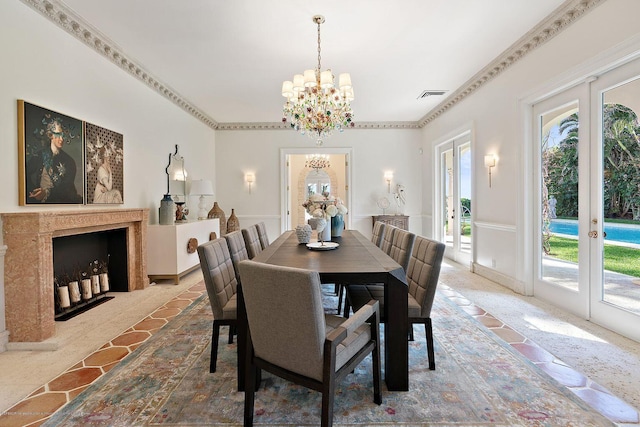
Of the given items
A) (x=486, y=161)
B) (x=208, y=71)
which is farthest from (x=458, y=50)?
(x=208, y=71)

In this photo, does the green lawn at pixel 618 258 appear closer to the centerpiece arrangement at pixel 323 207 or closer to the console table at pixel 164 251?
the centerpiece arrangement at pixel 323 207

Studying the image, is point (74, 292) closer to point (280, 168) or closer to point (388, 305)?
point (388, 305)

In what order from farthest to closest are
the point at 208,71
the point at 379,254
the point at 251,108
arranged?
the point at 251,108 → the point at 208,71 → the point at 379,254

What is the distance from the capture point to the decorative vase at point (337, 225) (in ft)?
10.7

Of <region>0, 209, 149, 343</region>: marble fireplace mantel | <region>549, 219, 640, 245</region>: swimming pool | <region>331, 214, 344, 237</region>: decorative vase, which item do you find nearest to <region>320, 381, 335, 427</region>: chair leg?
<region>331, 214, 344, 237</region>: decorative vase

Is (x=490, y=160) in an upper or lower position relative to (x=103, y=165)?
upper

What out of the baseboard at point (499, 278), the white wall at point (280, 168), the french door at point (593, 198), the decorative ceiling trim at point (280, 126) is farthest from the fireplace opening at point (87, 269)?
the french door at point (593, 198)

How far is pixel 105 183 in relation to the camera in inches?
137

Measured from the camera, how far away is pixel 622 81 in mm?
2523

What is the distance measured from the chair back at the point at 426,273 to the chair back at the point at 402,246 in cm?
12

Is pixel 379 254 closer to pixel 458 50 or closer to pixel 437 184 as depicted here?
pixel 458 50

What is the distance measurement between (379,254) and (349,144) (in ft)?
16.2

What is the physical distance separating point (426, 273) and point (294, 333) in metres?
1.07

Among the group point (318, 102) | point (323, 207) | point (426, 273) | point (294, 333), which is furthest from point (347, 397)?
point (318, 102)
